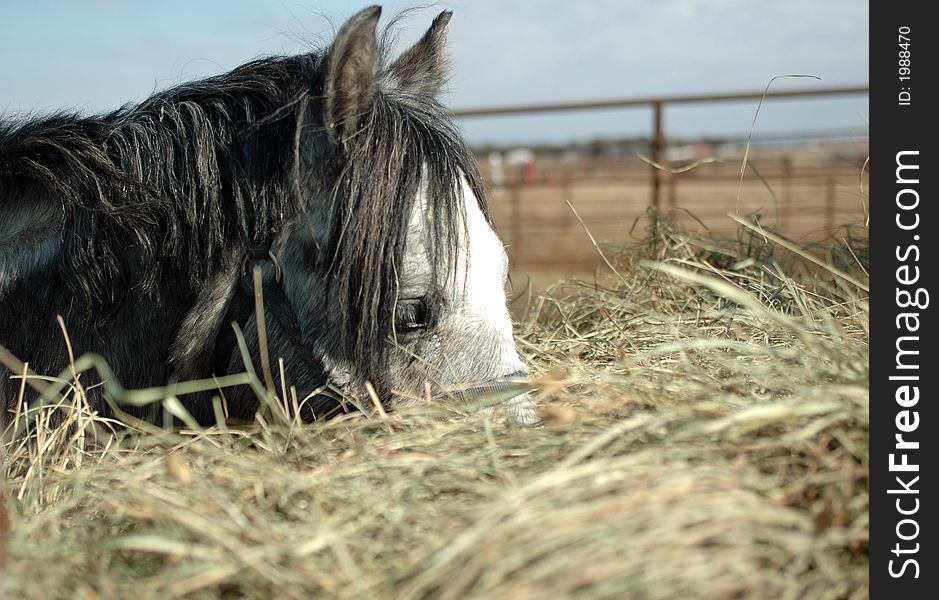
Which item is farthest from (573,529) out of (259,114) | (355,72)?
(259,114)

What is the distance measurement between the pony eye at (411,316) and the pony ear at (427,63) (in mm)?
698

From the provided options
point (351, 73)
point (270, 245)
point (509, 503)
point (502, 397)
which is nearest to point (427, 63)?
point (351, 73)

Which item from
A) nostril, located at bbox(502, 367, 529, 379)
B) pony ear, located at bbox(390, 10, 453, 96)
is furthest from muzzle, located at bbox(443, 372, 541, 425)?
pony ear, located at bbox(390, 10, 453, 96)

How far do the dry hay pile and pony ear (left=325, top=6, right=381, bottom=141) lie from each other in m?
0.70

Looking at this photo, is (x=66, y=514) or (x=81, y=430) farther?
(x=81, y=430)

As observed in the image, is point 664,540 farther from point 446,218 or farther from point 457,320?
point 446,218

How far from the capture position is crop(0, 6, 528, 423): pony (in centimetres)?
173

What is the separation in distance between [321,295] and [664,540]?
1.05 meters

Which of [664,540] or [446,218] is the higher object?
[446,218]

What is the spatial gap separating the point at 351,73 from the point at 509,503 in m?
1.12

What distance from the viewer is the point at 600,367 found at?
2.02 meters

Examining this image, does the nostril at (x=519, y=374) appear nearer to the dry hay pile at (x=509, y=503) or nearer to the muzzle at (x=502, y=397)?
the muzzle at (x=502, y=397)
